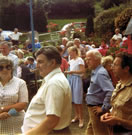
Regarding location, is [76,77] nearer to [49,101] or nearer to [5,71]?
[5,71]

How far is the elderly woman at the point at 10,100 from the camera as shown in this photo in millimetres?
2604

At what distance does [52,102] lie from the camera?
68.8 inches

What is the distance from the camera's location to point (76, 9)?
72.7 feet

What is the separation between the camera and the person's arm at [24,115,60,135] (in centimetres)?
173

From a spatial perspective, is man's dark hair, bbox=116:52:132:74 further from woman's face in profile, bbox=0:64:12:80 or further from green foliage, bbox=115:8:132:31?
green foliage, bbox=115:8:132:31

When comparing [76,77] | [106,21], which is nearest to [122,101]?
[76,77]

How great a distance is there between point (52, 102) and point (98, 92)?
137 cm

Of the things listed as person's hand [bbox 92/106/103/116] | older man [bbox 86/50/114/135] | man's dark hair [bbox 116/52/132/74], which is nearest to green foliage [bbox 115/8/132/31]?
older man [bbox 86/50/114/135]

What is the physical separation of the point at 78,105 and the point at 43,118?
2.96 m

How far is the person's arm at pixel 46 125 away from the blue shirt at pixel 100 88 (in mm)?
1206

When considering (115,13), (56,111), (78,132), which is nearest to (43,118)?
(56,111)

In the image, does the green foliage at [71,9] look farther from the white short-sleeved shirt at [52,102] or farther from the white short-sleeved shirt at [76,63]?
the white short-sleeved shirt at [52,102]

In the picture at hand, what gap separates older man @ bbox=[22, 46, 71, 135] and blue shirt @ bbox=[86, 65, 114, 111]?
107cm

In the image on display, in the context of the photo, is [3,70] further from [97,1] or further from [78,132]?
[97,1]
